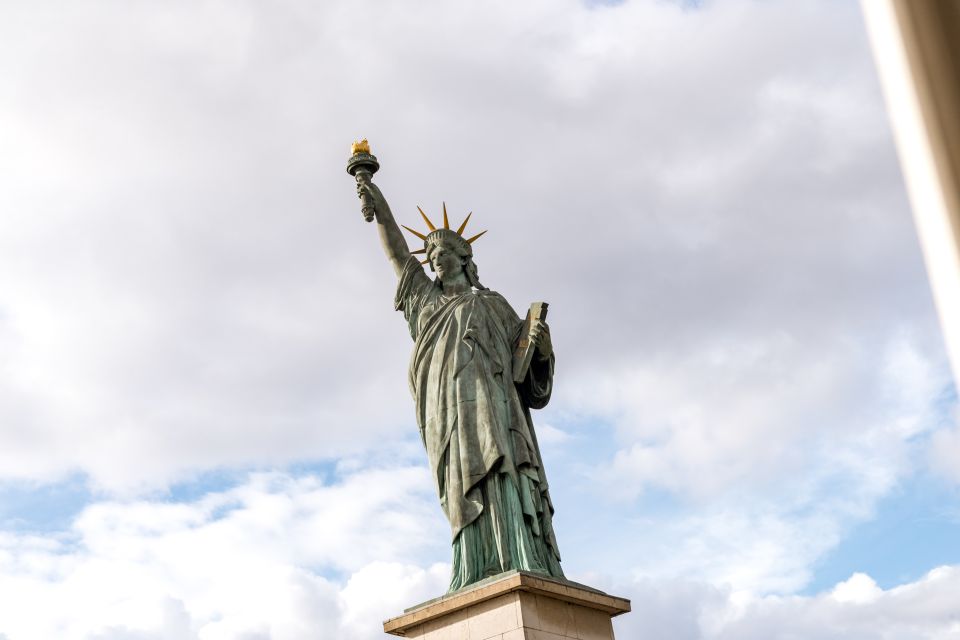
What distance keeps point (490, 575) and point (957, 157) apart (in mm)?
8969

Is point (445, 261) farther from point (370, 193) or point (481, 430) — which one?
point (481, 430)

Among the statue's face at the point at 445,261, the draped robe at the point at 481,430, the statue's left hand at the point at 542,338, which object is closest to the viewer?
the draped robe at the point at 481,430

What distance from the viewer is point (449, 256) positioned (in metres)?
11.8

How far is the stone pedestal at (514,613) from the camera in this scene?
9328 millimetres

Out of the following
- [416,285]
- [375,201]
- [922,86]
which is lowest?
[922,86]

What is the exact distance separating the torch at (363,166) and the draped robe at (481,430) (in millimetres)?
1205

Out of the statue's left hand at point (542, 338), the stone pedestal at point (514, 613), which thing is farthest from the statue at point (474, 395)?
the stone pedestal at point (514, 613)

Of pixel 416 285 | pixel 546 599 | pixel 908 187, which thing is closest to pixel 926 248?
pixel 908 187

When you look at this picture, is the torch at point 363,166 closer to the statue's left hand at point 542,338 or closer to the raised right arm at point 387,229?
the raised right arm at point 387,229

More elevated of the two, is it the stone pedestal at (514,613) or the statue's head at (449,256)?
the statue's head at (449,256)

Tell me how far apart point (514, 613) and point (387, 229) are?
4535 mm

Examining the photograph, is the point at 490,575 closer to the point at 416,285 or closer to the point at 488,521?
the point at 488,521

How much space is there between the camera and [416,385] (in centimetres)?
1127

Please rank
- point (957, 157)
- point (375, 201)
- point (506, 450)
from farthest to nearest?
point (375, 201) → point (506, 450) → point (957, 157)
